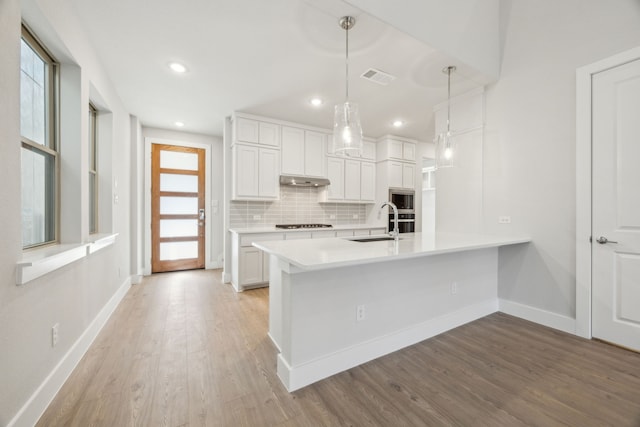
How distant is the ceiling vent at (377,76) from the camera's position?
2773 mm

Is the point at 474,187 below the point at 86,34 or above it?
below

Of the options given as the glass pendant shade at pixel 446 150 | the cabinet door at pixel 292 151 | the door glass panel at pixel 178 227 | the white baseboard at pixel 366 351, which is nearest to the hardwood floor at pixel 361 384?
the white baseboard at pixel 366 351

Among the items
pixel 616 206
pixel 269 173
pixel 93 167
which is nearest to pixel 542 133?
pixel 616 206

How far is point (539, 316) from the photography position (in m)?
2.71

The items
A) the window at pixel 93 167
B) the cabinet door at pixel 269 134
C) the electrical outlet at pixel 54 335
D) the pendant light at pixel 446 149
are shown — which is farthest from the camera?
the cabinet door at pixel 269 134

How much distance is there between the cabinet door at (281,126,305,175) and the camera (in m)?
4.34

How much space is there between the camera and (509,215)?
2.91m

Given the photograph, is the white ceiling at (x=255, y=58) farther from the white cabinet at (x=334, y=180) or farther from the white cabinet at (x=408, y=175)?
the white cabinet at (x=408, y=175)

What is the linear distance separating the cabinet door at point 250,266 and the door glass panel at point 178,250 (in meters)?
1.86

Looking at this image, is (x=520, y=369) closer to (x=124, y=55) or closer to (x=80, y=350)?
(x=80, y=350)

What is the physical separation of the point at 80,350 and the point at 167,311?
0.96 m

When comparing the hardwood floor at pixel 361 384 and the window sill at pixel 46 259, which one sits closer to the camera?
the window sill at pixel 46 259

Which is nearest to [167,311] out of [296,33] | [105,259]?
[105,259]

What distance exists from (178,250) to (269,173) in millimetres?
2418
